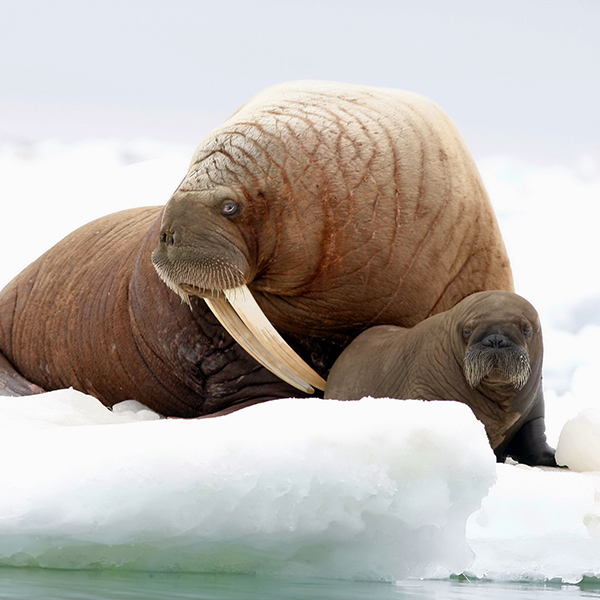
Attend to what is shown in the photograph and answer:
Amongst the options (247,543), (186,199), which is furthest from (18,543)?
(186,199)

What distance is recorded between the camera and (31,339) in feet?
24.7

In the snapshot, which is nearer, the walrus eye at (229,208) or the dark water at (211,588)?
the dark water at (211,588)

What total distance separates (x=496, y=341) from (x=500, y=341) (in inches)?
0.7

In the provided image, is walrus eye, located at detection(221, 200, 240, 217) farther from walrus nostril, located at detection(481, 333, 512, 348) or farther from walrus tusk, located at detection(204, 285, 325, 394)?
walrus nostril, located at detection(481, 333, 512, 348)

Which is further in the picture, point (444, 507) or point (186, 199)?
point (186, 199)

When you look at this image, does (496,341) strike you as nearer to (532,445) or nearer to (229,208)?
(532,445)

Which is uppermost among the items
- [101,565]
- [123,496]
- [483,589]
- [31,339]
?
[123,496]

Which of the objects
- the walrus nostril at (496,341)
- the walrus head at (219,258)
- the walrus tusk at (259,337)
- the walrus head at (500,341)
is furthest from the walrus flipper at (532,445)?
the walrus head at (219,258)

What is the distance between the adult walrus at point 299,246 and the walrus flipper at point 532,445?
2.97ft

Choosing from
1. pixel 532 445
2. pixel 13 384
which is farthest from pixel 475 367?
pixel 13 384

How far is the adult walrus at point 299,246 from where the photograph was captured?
535cm

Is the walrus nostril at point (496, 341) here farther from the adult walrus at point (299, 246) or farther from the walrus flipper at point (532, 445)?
the adult walrus at point (299, 246)

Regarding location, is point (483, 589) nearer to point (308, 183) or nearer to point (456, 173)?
point (308, 183)

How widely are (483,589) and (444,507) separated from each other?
13.4 inches
